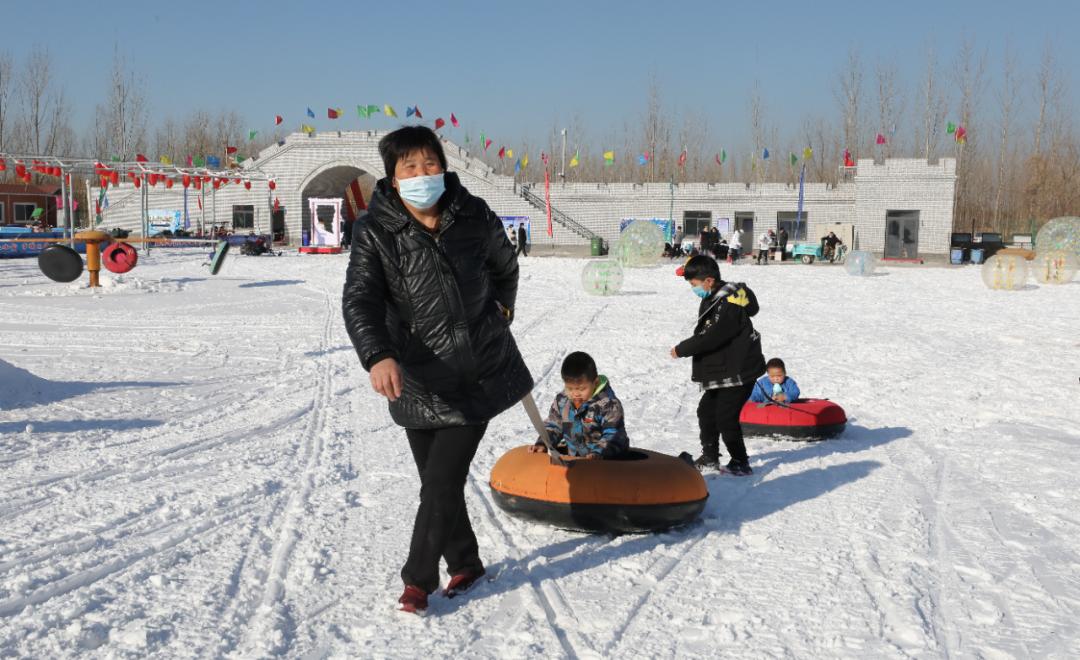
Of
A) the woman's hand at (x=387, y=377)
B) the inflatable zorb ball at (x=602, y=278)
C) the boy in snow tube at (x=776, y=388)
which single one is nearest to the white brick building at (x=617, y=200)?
the inflatable zorb ball at (x=602, y=278)

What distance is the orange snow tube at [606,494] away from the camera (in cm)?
446

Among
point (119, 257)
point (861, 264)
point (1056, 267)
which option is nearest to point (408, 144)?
point (119, 257)

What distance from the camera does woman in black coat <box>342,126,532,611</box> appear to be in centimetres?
324

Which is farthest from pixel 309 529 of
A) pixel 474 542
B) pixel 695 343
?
pixel 695 343

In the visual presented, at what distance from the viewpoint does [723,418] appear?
18.7ft

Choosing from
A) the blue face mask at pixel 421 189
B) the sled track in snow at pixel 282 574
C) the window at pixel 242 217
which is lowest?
the sled track in snow at pixel 282 574

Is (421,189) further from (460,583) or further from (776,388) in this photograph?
(776,388)

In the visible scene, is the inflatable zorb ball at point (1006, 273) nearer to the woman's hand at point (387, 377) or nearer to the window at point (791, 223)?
the woman's hand at point (387, 377)

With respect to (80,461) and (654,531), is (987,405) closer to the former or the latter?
(654,531)

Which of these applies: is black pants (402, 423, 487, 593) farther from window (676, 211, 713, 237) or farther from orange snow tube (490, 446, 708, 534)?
window (676, 211, 713, 237)

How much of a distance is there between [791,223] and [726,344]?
42.3 meters

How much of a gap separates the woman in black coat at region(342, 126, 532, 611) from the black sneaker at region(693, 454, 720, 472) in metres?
2.73

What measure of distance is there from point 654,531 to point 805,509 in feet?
3.32

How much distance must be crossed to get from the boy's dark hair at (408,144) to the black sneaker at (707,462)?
323 cm
